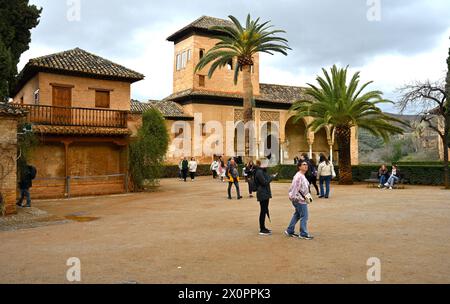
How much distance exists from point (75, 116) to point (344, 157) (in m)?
14.6

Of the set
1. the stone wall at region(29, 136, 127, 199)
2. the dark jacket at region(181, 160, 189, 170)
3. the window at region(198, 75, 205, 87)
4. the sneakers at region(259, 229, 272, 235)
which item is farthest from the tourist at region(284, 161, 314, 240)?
the window at region(198, 75, 205, 87)

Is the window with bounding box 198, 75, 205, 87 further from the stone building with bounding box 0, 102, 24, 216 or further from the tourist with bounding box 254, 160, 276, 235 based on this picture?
the tourist with bounding box 254, 160, 276, 235

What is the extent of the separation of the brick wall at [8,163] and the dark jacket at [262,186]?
8.12m

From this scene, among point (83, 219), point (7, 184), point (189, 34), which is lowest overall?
point (83, 219)

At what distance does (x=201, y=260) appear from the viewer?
6.44m

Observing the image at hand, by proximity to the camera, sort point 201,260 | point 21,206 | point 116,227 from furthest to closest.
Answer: point 21,206
point 116,227
point 201,260

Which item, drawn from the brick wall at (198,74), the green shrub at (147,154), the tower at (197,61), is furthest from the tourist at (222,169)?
the brick wall at (198,74)

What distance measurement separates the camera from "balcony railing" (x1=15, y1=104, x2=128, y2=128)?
60.6 ft

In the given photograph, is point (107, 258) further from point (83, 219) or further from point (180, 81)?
point (180, 81)

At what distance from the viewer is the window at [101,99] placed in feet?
69.9

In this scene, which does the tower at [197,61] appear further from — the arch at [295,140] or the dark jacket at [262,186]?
the dark jacket at [262,186]

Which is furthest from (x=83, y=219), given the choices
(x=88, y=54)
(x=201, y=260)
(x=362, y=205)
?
(x=88, y=54)

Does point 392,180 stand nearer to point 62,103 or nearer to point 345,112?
point 345,112

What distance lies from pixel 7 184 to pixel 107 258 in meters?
7.47
